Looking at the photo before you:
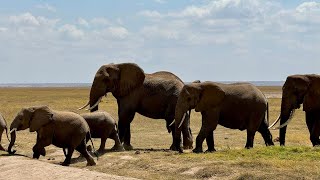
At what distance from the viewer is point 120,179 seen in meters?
13.8

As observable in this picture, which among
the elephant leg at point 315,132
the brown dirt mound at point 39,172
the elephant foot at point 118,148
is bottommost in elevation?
the elephant foot at point 118,148

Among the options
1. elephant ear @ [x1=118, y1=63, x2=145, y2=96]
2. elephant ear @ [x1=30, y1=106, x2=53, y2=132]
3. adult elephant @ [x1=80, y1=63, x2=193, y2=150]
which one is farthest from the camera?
elephant ear @ [x1=118, y1=63, x2=145, y2=96]

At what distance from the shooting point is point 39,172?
15.1 metres

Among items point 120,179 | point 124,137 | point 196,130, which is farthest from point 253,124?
point 196,130

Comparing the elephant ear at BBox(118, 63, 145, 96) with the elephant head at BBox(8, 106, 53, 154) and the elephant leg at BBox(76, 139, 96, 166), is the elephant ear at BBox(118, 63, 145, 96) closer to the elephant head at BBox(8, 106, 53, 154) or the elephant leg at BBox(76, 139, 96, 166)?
the elephant leg at BBox(76, 139, 96, 166)

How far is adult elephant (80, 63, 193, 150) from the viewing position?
20859 millimetres

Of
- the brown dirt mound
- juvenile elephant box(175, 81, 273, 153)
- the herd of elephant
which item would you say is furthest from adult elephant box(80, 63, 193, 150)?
the brown dirt mound

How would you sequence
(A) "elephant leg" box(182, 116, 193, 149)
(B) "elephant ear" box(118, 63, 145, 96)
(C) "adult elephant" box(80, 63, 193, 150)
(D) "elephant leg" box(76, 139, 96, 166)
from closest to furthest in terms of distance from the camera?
(D) "elephant leg" box(76, 139, 96, 166) < (A) "elephant leg" box(182, 116, 193, 149) < (C) "adult elephant" box(80, 63, 193, 150) < (B) "elephant ear" box(118, 63, 145, 96)

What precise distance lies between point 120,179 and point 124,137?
7681mm

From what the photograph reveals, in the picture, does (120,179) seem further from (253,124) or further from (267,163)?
(253,124)

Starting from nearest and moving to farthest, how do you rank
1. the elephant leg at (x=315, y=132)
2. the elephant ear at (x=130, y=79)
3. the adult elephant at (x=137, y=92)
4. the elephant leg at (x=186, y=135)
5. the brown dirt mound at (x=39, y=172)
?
the brown dirt mound at (x=39, y=172), the elephant leg at (x=315, y=132), the elephant leg at (x=186, y=135), the adult elephant at (x=137, y=92), the elephant ear at (x=130, y=79)

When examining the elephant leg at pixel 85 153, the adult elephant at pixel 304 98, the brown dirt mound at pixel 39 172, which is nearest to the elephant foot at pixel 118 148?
the elephant leg at pixel 85 153

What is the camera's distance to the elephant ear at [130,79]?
21.3m

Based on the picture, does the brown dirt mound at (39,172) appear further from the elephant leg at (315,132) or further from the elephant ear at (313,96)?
the elephant ear at (313,96)
